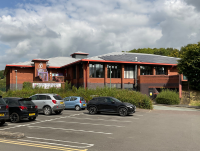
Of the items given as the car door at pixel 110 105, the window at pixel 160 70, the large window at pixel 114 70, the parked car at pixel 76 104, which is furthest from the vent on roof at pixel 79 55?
the car door at pixel 110 105

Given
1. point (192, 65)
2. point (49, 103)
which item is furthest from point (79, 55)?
point (49, 103)

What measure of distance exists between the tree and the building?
2.21 meters

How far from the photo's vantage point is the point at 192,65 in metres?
34.7

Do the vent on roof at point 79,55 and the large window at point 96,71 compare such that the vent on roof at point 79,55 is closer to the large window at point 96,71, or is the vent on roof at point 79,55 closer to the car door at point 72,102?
the large window at point 96,71

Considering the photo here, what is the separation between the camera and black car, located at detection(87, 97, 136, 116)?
60.3 ft

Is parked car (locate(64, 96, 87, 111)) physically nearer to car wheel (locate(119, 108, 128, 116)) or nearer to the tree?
car wheel (locate(119, 108, 128, 116))

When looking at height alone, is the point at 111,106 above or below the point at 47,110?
above

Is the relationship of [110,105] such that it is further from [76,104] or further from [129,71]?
[129,71]

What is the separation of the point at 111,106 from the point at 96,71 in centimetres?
2271

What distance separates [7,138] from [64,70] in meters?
40.5

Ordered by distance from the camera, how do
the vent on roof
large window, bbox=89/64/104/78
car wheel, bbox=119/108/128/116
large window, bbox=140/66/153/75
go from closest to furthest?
car wheel, bbox=119/108/128/116 → large window, bbox=89/64/104/78 → large window, bbox=140/66/153/75 → the vent on roof

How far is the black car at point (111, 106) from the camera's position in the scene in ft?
60.3

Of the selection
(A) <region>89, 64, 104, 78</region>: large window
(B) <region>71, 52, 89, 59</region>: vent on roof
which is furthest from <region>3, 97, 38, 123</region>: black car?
(B) <region>71, 52, 89, 59</region>: vent on roof

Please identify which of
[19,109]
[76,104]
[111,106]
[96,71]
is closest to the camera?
[19,109]
